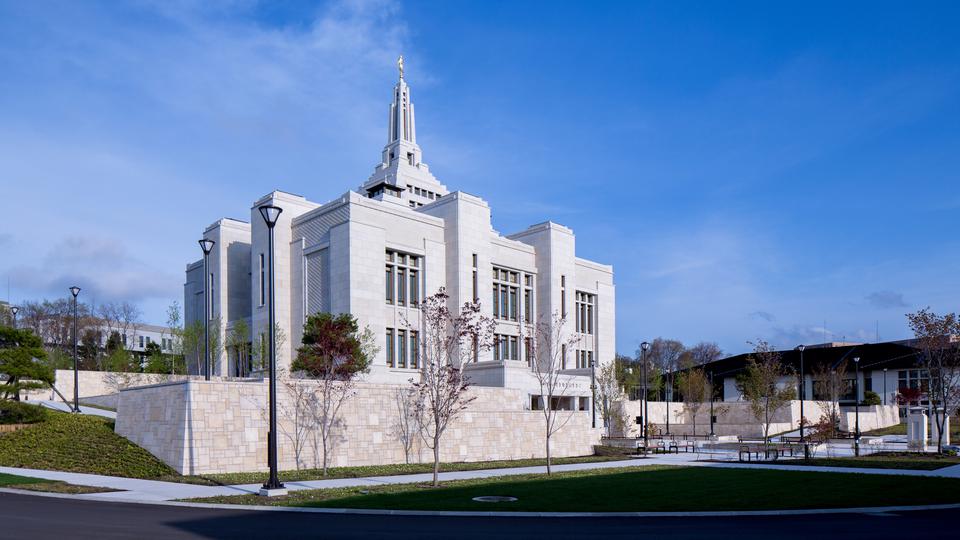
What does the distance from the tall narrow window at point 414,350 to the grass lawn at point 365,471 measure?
21.0 m

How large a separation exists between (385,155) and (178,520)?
7629cm

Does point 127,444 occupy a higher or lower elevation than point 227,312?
lower

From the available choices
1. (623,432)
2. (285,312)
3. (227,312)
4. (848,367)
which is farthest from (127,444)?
(848,367)

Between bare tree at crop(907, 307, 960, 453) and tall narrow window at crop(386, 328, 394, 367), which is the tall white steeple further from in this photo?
bare tree at crop(907, 307, 960, 453)

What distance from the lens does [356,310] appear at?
5019 centimetres

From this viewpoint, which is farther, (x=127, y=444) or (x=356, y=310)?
(x=356, y=310)

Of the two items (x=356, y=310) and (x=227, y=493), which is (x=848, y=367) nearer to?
(x=356, y=310)

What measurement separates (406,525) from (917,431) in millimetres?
38763

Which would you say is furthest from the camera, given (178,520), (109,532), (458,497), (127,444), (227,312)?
(227,312)

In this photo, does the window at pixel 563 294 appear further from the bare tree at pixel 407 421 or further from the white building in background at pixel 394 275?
the bare tree at pixel 407 421

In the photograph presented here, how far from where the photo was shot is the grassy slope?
24219mm

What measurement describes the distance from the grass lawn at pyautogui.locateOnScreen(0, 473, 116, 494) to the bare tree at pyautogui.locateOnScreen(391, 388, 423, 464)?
12.5 m

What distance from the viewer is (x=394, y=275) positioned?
179ft

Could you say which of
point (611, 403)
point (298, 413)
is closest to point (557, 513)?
point (298, 413)
